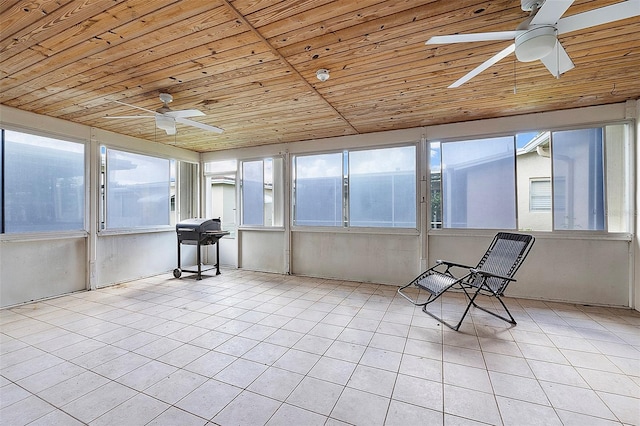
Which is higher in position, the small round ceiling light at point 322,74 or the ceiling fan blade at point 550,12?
the small round ceiling light at point 322,74

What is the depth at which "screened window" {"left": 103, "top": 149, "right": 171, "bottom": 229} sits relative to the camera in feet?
15.7

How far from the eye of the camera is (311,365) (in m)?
2.25

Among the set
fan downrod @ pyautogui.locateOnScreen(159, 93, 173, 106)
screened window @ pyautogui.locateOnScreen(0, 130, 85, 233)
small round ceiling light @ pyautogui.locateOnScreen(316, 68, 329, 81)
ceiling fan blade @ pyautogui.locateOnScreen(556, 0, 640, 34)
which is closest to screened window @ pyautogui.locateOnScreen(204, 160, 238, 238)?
screened window @ pyautogui.locateOnScreen(0, 130, 85, 233)

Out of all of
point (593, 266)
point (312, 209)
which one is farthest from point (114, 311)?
point (593, 266)

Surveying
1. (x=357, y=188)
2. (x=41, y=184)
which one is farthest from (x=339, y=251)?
(x=41, y=184)

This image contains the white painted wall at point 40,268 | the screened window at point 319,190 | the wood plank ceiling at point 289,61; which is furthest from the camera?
the screened window at point 319,190

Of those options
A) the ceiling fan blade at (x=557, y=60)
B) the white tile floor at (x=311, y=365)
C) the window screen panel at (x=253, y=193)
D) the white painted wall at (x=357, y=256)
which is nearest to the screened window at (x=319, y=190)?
the white painted wall at (x=357, y=256)

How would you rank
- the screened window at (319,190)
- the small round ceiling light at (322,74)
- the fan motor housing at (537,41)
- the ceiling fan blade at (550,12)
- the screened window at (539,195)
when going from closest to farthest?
the ceiling fan blade at (550,12), the fan motor housing at (537,41), the small round ceiling light at (322,74), the screened window at (539,195), the screened window at (319,190)

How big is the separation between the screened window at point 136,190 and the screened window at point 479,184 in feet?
17.4

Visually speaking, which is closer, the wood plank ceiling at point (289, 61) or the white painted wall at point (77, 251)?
the wood plank ceiling at point (289, 61)

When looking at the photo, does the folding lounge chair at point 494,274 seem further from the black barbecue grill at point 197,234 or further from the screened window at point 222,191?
the screened window at point 222,191

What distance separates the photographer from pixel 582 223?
381 cm

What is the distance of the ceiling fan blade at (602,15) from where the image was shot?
1481 mm

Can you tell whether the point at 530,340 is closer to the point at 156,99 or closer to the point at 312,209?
the point at 312,209
